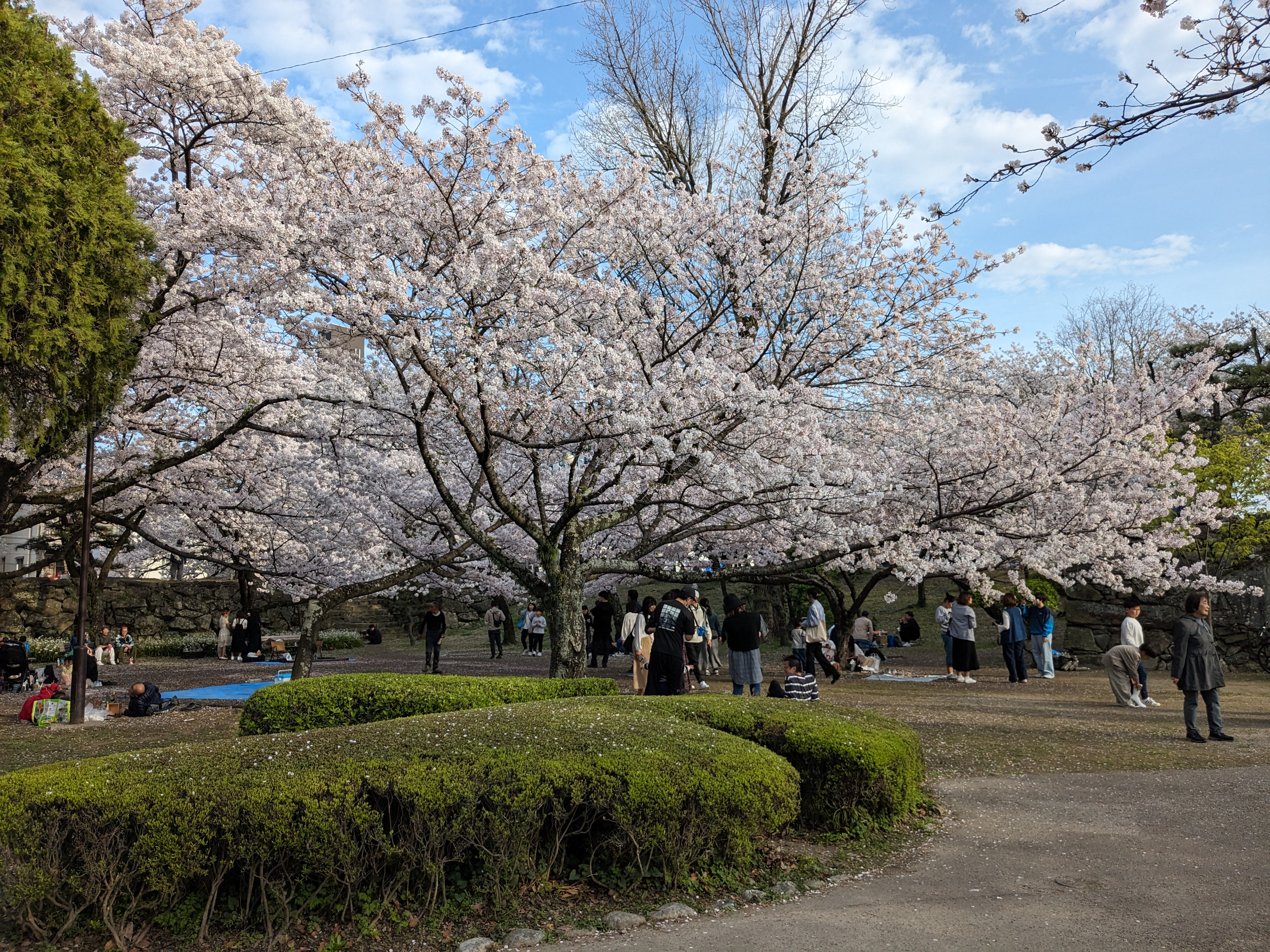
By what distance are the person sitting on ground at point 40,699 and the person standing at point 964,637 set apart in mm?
13973

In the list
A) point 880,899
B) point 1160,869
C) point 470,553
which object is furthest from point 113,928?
point 470,553

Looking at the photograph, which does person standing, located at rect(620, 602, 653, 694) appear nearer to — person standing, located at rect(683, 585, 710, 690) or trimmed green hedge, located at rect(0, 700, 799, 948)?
person standing, located at rect(683, 585, 710, 690)

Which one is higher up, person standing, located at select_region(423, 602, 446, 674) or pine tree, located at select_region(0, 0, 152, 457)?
pine tree, located at select_region(0, 0, 152, 457)

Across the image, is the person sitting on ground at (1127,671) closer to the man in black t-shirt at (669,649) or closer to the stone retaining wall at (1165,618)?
the stone retaining wall at (1165,618)

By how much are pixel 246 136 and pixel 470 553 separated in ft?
23.9

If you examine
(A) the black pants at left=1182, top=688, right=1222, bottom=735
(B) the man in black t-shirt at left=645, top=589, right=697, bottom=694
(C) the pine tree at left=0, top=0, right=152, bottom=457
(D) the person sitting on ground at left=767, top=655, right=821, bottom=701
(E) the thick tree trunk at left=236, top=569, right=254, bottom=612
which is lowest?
(A) the black pants at left=1182, top=688, right=1222, bottom=735

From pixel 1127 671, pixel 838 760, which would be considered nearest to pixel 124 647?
pixel 838 760

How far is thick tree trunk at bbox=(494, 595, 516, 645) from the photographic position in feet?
78.7

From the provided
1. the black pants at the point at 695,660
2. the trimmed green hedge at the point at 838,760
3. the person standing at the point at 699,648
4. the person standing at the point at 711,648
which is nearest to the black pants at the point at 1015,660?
the person standing at the point at 711,648

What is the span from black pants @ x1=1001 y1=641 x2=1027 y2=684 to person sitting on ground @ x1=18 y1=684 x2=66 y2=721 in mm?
14724

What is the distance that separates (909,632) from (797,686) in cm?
1492

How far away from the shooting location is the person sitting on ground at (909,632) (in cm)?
2334

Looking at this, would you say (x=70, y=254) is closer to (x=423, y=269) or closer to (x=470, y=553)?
(x=423, y=269)

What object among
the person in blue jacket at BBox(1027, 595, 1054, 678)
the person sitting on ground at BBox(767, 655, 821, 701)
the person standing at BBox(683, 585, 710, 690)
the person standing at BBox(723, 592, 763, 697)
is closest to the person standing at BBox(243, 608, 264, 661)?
the person standing at BBox(683, 585, 710, 690)
